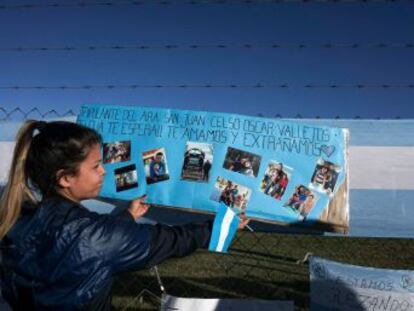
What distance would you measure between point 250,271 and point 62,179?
5028 mm

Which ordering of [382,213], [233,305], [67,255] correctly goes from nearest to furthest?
[67,255] → [233,305] → [382,213]

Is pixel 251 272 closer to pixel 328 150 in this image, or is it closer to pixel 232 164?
pixel 232 164

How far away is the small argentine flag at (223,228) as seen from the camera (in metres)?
2.24

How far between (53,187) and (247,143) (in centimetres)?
179

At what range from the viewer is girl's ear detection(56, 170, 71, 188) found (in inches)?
69.9

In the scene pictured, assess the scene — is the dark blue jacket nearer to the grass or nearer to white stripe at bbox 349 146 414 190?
white stripe at bbox 349 146 414 190

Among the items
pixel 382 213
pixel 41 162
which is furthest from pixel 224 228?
pixel 382 213

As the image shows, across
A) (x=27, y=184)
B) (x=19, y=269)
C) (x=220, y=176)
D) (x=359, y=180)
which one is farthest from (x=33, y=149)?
(x=359, y=180)

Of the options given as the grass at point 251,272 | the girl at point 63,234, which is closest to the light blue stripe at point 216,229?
the girl at point 63,234

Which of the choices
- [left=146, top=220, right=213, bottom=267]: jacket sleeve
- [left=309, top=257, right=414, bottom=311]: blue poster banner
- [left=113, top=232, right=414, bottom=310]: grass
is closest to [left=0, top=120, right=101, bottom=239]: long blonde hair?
[left=146, top=220, right=213, bottom=267]: jacket sleeve

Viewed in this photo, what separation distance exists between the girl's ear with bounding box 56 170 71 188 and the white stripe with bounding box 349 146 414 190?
2.01 m

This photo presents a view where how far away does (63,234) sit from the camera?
5.38ft

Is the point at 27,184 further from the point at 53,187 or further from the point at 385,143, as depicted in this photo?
the point at 385,143

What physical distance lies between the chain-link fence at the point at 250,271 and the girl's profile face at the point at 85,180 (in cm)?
178
